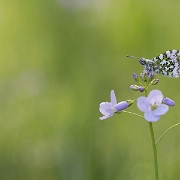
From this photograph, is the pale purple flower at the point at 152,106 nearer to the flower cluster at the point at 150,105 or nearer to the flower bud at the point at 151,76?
the flower cluster at the point at 150,105

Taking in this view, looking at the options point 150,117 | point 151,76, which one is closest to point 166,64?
point 151,76

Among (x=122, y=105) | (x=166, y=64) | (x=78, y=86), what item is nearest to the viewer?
(x=122, y=105)

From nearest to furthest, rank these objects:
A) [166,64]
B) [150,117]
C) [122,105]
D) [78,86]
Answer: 1. [150,117]
2. [122,105]
3. [166,64]
4. [78,86]

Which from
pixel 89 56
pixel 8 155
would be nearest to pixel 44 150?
pixel 8 155

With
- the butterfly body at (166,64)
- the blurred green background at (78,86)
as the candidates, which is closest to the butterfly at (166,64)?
the butterfly body at (166,64)

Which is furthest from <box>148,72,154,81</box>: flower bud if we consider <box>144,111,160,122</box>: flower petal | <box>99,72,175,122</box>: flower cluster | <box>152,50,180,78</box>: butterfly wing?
<box>144,111,160,122</box>: flower petal

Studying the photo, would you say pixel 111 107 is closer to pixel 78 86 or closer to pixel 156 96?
pixel 156 96

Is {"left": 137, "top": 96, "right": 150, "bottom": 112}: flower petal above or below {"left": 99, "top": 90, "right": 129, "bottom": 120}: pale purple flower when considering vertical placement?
above

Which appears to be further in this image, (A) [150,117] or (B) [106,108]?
(B) [106,108]

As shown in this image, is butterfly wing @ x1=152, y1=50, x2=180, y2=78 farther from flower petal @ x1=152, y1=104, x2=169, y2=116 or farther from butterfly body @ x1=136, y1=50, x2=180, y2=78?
flower petal @ x1=152, y1=104, x2=169, y2=116
